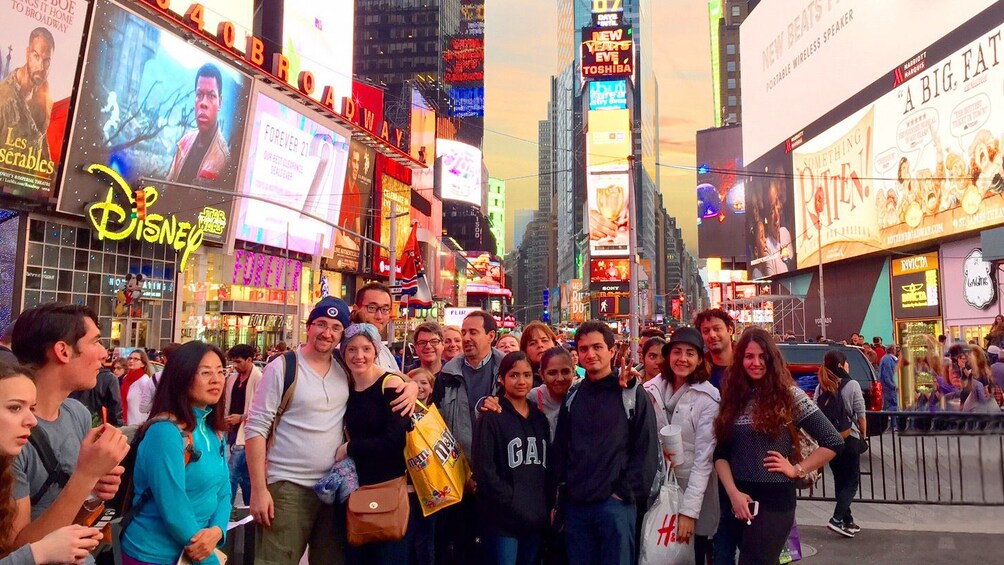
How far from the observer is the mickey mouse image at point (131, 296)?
1082 inches

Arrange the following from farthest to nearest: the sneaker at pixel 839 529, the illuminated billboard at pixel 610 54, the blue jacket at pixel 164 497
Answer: the illuminated billboard at pixel 610 54 < the sneaker at pixel 839 529 < the blue jacket at pixel 164 497

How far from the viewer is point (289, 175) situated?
140 ft

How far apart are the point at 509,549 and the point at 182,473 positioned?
2248mm

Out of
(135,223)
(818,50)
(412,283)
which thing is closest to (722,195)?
(818,50)

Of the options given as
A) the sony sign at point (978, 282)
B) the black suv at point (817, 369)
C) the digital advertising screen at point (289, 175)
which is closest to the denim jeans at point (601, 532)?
the black suv at point (817, 369)

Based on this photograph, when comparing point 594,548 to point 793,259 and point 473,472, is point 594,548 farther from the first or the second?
point 793,259

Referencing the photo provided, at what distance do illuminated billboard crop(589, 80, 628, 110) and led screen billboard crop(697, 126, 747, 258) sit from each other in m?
27.6

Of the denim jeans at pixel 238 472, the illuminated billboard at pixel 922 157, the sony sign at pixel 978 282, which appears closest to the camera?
the denim jeans at pixel 238 472

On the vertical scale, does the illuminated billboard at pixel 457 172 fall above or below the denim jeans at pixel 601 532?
above

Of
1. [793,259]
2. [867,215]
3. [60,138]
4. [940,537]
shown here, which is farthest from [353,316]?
[793,259]

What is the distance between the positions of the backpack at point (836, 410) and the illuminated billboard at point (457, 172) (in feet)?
264

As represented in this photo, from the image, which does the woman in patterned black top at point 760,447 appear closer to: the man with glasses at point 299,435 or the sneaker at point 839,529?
the man with glasses at point 299,435

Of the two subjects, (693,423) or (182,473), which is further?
(693,423)

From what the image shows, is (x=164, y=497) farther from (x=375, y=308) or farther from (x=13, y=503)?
(x=375, y=308)
